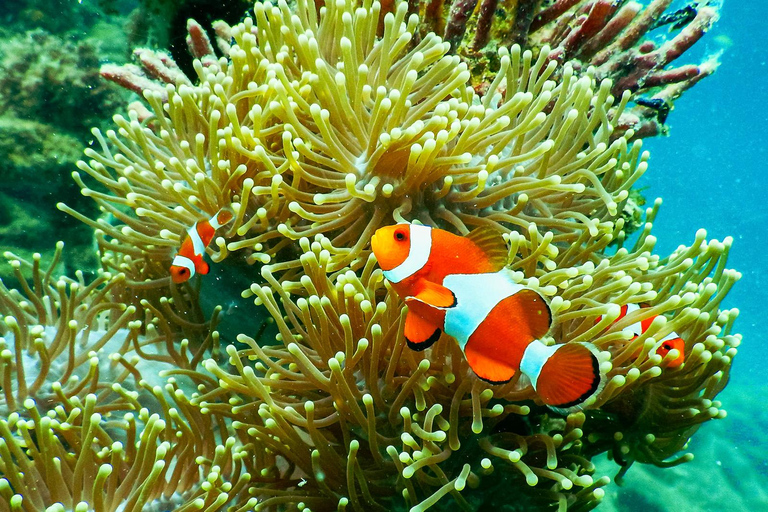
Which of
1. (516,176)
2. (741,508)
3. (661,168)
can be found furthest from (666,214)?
(516,176)

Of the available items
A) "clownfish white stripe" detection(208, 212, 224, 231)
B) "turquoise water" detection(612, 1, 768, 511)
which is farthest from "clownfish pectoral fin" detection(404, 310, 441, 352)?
"turquoise water" detection(612, 1, 768, 511)

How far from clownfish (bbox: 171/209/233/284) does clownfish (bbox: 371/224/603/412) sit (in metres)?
0.91

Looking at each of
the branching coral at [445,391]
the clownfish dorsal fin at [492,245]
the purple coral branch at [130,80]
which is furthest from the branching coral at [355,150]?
the purple coral branch at [130,80]

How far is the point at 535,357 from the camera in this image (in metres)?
1.28

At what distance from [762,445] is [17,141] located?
9536mm

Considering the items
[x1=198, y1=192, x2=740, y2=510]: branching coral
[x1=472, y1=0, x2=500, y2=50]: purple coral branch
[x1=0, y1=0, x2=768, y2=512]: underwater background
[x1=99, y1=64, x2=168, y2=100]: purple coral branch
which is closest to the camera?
[x1=198, y1=192, x2=740, y2=510]: branching coral

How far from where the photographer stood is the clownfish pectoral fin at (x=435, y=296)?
1.26 meters

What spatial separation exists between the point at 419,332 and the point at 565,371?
0.37 metres

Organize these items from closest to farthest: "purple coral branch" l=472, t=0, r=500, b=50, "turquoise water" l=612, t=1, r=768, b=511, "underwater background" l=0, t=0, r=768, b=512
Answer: "purple coral branch" l=472, t=0, r=500, b=50
"underwater background" l=0, t=0, r=768, b=512
"turquoise water" l=612, t=1, r=768, b=511

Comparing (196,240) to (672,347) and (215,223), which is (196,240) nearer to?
(215,223)

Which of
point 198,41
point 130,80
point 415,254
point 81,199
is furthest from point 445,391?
point 81,199

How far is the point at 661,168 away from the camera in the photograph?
56.6 m

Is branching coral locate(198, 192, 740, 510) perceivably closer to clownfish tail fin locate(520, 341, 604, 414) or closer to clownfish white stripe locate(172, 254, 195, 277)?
clownfish tail fin locate(520, 341, 604, 414)

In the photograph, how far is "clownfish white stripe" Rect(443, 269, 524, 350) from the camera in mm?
1289
